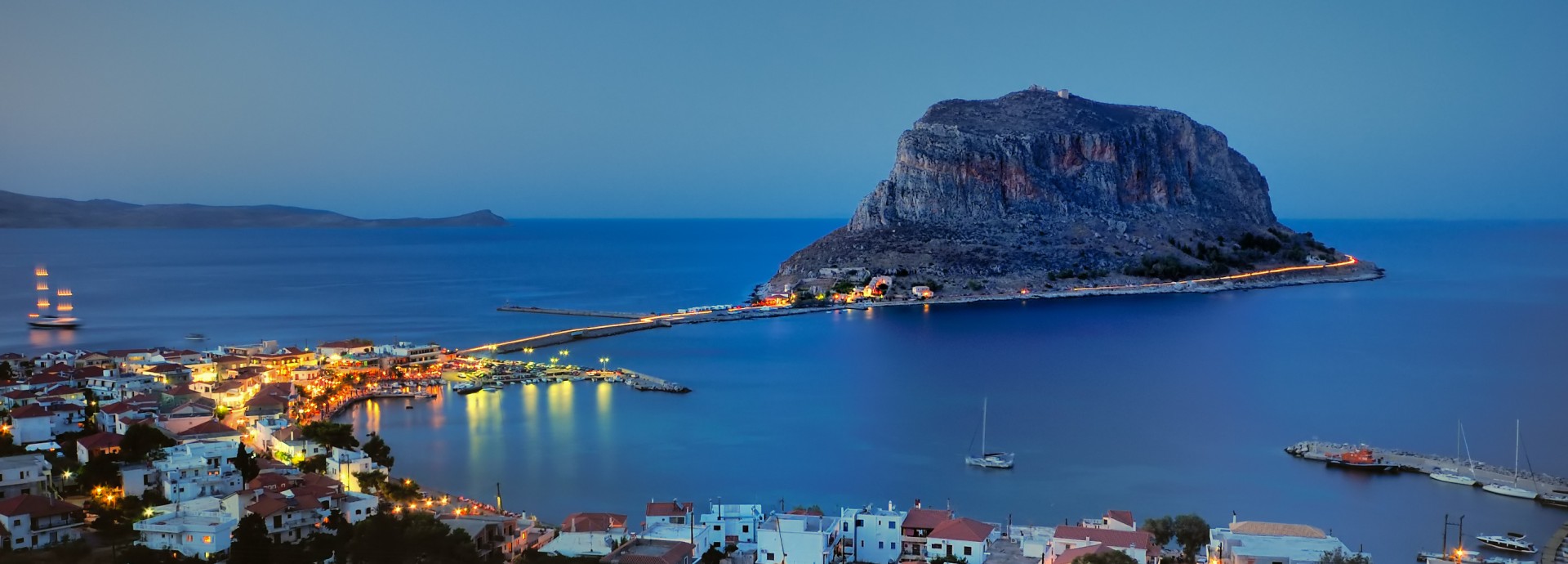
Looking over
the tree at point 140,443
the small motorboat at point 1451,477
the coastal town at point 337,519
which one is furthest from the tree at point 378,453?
the small motorboat at point 1451,477

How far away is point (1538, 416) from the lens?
78.7ft

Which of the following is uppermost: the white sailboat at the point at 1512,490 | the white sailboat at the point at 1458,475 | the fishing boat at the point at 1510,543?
the white sailboat at the point at 1458,475

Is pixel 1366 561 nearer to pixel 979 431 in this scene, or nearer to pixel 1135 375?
pixel 979 431

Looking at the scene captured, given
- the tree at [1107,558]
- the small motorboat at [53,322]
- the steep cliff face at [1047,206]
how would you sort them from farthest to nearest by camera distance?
the steep cliff face at [1047,206] → the small motorboat at [53,322] → the tree at [1107,558]

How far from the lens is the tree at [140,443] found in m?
15.6

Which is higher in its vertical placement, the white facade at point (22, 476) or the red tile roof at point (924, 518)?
the white facade at point (22, 476)

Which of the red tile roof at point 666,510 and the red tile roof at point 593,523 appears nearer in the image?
the red tile roof at point 593,523

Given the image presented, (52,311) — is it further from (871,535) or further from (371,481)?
(871,535)

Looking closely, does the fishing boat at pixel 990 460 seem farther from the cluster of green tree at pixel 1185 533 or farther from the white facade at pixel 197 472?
the white facade at pixel 197 472

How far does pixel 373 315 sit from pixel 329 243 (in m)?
86.1

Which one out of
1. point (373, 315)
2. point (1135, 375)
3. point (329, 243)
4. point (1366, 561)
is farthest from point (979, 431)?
point (329, 243)

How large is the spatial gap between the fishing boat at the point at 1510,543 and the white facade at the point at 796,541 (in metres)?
9.30

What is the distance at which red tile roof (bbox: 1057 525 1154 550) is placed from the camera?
12.7 meters

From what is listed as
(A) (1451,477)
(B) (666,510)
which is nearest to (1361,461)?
(A) (1451,477)
